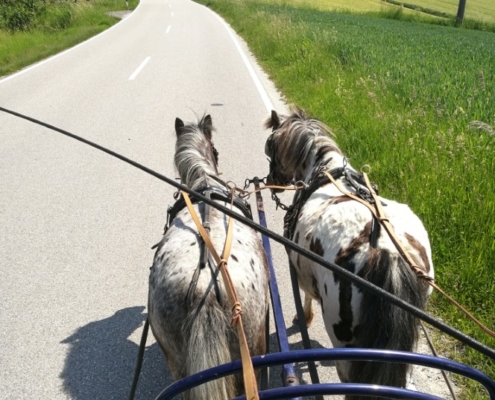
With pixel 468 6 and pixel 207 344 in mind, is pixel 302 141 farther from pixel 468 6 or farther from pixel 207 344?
pixel 468 6

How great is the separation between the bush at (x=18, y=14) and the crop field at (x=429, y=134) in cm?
1349

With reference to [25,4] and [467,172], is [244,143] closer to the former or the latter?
[467,172]

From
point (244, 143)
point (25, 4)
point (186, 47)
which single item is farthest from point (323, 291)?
point (25, 4)

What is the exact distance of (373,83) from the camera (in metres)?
9.60

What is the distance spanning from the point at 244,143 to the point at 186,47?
12.1 meters

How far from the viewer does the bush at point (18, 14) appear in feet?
71.1

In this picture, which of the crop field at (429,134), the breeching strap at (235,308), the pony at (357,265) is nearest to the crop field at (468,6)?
the crop field at (429,134)

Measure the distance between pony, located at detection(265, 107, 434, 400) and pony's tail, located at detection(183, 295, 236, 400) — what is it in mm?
653

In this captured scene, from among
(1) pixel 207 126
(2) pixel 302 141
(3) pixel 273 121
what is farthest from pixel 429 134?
(1) pixel 207 126

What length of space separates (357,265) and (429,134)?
461cm

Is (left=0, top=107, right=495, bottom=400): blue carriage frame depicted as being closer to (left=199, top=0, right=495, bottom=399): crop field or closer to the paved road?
(left=199, top=0, right=495, bottom=399): crop field

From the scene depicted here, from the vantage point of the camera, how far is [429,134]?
6.55 meters

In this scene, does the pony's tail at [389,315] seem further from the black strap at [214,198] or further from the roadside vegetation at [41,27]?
the roadside vegetation at [41,27]

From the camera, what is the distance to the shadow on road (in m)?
3.32
